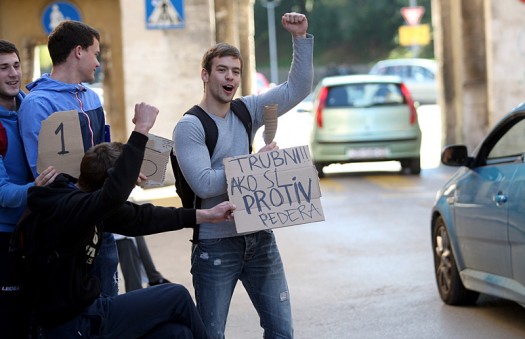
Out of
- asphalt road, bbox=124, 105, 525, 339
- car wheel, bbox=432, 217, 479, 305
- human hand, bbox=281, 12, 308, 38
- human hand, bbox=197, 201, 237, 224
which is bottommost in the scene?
asphalt road, bbox=124, 105, 525, 339

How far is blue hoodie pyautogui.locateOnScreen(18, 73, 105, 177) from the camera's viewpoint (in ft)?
17.1

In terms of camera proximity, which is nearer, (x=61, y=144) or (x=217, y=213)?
(x=61, y=144)

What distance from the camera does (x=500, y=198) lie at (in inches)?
301

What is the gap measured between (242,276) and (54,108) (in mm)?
1137

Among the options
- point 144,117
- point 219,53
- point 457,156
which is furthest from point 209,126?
point 457,156

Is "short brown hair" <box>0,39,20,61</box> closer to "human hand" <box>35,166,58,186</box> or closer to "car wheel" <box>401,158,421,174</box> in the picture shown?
"human hand" <box>35,166,58,186</box>

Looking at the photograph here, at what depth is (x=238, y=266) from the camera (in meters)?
5.46

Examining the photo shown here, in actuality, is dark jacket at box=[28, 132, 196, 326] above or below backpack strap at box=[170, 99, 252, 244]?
below

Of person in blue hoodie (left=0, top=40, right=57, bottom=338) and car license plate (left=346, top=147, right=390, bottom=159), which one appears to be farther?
car license plate (left=346, top=147, right=390, bottom=159)

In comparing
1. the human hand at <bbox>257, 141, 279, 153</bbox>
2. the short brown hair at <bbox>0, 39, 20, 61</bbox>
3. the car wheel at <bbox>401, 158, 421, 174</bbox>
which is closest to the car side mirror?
the human hand at <bbox>257, 141, 279, 153</bbox>

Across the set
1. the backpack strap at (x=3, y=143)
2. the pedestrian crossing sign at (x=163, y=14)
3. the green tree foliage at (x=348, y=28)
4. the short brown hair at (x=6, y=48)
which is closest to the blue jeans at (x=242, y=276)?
the backpack strap at (x=3, y=143)

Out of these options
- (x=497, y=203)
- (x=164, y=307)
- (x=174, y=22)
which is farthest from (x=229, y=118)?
(x=174, y=22)

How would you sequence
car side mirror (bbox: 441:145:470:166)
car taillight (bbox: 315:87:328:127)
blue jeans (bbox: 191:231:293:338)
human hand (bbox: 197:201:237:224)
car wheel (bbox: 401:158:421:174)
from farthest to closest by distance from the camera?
1. car wheel (bbox: 401:158:421:174)
2. car taillight (bbox: 315:87:328:127)
3. car side mirror (bbox: 441:145:470:166)
4. blue jeans (bbox: 191:231:293:338)
5. human hand (bbox: 197:201:237:224)

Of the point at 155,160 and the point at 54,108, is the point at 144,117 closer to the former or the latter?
the point at 155,160
